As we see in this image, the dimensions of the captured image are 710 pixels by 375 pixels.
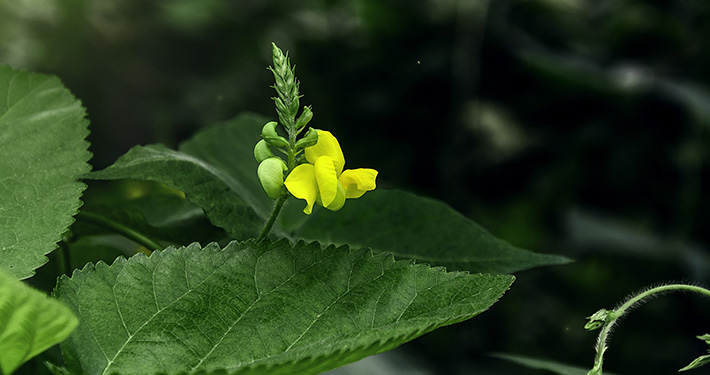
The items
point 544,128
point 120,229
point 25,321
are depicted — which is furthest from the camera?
point 544,128

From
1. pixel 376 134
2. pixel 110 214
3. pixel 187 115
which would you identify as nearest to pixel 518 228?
pixel 376 134

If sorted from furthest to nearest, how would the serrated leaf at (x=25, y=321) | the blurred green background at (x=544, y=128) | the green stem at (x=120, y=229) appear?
the blurred green background at (x=544, y=128), the green stem at (x=120, y=229), the serrated leaf at (x=25, y=321)

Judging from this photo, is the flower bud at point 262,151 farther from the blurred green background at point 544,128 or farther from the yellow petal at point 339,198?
the blurred green background at point 544,128

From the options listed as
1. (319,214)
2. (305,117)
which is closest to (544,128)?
(319,214)

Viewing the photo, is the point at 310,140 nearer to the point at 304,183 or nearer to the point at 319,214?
the point at 304,183

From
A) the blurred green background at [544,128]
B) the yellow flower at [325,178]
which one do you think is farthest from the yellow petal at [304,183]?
the blurred green background at [544,128]

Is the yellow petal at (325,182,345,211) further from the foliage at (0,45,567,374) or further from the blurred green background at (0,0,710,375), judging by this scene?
the blurred green background at (0,0,710,375)

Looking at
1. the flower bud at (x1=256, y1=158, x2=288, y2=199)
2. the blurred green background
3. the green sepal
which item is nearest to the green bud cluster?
the flower bud at (x1=256, y1=158, x2=288, y2=199)
